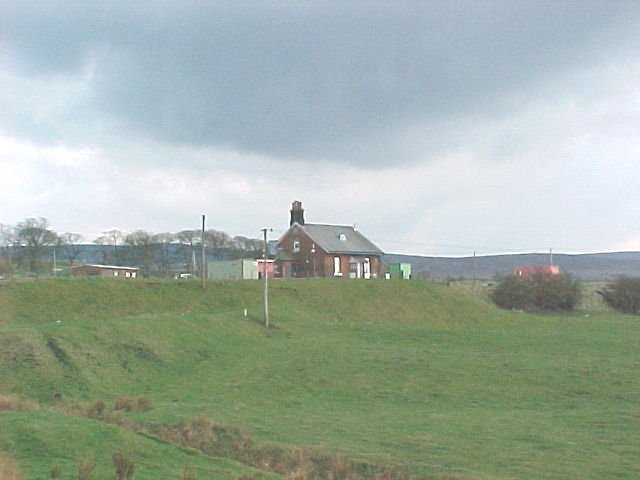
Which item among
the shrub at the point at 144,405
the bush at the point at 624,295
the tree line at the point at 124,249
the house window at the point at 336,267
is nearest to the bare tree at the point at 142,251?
the tree line at the point at 124,249

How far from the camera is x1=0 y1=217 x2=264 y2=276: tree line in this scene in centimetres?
9203

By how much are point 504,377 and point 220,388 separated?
12478mm

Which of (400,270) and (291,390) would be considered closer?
(291,390)

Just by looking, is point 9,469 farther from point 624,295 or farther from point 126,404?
point 624,295

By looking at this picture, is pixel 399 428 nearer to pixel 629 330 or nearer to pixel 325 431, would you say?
pixel 325 431

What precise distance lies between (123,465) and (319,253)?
7565 cm

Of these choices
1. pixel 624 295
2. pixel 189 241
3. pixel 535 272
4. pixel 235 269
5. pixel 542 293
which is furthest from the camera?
pixel 189 241

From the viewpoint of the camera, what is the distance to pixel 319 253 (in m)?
90.9

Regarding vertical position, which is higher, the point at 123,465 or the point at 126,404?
the point at 123,465

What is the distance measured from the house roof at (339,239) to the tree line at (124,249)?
14.5m

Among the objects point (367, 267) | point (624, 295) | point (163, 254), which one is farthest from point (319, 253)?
point (624, 295)

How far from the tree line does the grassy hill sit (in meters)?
33.7

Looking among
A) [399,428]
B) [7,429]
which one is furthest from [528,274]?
[7,429]

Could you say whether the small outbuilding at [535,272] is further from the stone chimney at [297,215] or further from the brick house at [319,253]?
the stone chimney at [297,215]
